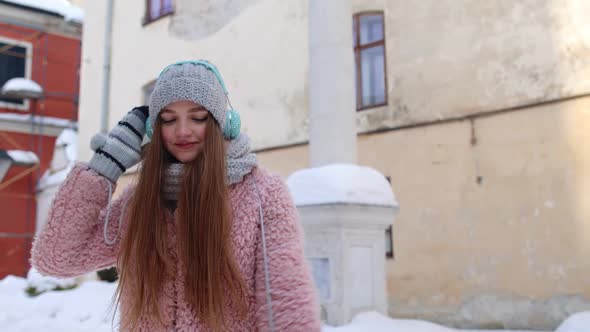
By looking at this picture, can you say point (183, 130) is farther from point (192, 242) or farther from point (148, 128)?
point (192, 242)

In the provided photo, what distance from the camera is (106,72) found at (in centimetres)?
1345

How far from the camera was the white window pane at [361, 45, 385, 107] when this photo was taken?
31.0ft

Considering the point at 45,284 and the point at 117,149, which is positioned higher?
the point at 117,149

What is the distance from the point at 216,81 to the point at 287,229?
46 centimetres

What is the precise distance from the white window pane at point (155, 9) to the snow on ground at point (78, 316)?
608cm

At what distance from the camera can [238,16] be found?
11250mm

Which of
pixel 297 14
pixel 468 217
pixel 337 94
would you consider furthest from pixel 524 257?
pixel 297 14

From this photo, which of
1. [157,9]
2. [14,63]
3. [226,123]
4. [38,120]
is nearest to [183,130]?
[226,123]

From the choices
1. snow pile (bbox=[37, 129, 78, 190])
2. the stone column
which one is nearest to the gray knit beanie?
the stone column

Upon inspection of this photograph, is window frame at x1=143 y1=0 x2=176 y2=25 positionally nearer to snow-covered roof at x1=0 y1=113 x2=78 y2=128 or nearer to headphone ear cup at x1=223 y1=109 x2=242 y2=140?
snow-covered roof at x1=0 y1=113 x2=78 y2=128

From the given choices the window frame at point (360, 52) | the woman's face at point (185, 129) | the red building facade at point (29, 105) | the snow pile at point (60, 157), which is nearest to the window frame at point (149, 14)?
the window frame at point (360, 52)

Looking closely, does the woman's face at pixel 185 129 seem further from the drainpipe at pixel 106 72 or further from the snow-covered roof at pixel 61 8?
the snow-covered roof at pixel 61 8

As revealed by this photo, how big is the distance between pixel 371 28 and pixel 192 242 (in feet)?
28.2

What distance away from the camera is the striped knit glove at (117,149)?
Result: 5.66ft
